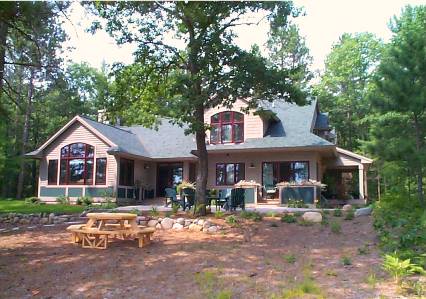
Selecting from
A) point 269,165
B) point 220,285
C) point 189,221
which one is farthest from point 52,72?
point 269,165

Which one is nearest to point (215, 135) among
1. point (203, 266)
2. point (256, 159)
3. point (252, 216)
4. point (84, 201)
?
point (256, 159)

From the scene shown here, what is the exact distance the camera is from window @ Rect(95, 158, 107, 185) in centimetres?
2117

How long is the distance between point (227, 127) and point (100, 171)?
277 inches

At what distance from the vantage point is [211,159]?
21.7 m

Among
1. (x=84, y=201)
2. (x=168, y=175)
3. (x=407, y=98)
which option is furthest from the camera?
(x=168, y=175)

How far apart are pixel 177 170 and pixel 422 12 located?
17089 mm

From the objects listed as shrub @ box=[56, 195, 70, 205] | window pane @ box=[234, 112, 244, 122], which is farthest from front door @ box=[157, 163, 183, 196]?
shrub @ box=[56, 195, 70, 205]

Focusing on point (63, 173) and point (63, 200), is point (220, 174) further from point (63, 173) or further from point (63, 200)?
point (63, 173)

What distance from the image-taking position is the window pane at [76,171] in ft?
71.1

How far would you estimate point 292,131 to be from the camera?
2041cm

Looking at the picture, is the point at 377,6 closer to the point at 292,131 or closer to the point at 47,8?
the point at 47,8

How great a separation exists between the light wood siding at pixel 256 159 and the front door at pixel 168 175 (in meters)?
2.27

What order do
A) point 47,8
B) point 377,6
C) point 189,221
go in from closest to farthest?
point 377,6 → point 47,8 → point 189,221

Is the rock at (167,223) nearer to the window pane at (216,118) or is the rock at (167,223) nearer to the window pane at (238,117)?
the window pane at (238,117)
